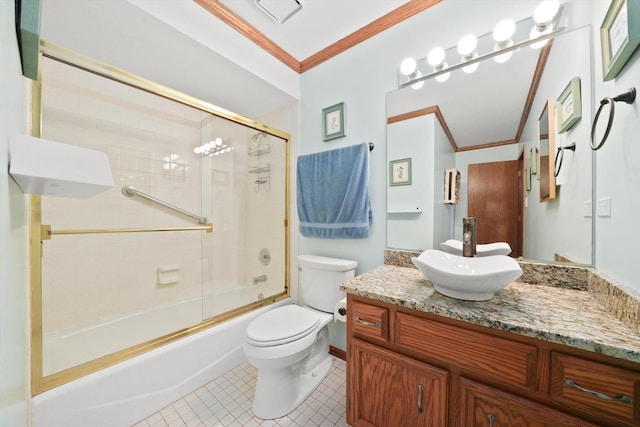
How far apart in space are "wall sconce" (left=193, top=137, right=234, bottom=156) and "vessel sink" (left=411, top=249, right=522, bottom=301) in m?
1.94

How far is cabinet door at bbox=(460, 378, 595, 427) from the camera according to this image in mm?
690

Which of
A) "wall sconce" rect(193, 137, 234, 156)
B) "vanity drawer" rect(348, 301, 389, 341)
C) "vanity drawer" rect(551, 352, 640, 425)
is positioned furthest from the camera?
"wall sconce" rect(193, 137, 234, 156)

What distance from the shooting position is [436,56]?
1.37 m

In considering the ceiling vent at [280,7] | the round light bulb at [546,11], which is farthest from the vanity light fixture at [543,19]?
the ceiling vent at [280,7]

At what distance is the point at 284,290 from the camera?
2.14 meters

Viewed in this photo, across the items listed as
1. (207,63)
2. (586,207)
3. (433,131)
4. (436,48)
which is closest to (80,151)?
(207,63)

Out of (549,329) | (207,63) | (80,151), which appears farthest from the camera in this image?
(207,63)

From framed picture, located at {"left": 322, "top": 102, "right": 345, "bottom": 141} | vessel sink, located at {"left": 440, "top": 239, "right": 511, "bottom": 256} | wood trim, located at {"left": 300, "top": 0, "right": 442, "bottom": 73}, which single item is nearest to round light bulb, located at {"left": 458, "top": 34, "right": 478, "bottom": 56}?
wood trim, located at {"left": 300, "top": 0, "right": 442, "bottom": 73}

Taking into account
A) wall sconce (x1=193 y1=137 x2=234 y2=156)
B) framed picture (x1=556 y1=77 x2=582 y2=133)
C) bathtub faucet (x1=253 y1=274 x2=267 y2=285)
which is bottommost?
bathtub faucet (x1=253 y1=274 x2=267 y2=285)

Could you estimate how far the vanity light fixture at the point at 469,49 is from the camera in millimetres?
1270

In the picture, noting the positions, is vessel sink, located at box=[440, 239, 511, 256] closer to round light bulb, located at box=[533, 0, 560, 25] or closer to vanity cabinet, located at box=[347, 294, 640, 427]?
vanity cabinet, located at box=[347, 294, 640, 427]

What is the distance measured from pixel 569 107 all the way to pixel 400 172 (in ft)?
2.61

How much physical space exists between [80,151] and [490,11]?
1896 mm

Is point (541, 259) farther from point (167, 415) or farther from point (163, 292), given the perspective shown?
point (163, 292)
